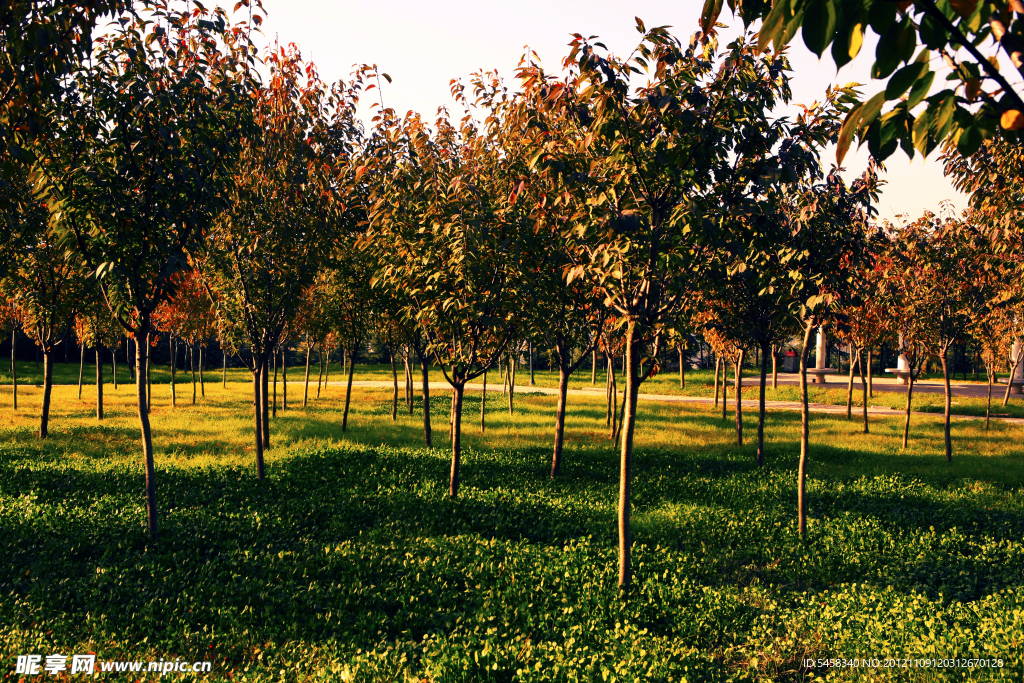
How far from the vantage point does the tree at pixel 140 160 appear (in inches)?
271

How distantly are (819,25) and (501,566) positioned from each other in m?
6.79

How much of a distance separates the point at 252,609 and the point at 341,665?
5.19 feet

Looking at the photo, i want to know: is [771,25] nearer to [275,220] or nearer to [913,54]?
[913,54]

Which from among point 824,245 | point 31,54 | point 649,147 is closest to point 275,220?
point 31,54

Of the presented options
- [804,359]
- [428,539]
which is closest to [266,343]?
[428,539]

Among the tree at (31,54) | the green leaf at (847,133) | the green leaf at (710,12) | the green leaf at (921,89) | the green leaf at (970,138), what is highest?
the tree at (31,54)

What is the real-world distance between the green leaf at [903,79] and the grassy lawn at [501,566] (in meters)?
4.69

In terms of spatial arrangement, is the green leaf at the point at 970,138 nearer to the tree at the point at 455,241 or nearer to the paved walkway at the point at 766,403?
the tree at the point at 455,241

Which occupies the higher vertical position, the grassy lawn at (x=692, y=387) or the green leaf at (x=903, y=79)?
the green leaf at (x=903, y=79)

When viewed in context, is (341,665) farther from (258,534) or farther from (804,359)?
(804,359)

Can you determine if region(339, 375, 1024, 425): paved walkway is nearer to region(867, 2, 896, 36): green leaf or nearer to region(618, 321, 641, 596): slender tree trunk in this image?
region(618, 321, 641, 596): slender tree trunk

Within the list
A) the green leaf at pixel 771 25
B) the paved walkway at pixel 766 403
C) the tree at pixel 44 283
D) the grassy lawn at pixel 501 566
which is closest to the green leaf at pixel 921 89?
the green leaf at pixel 771 25

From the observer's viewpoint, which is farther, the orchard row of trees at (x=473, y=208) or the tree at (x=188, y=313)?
the tree at (x=188, y=313)

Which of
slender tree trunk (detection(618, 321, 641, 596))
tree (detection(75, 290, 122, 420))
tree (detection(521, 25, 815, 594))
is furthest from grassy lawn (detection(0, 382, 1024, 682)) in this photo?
tree (detection(75, 290, 122, 420))
